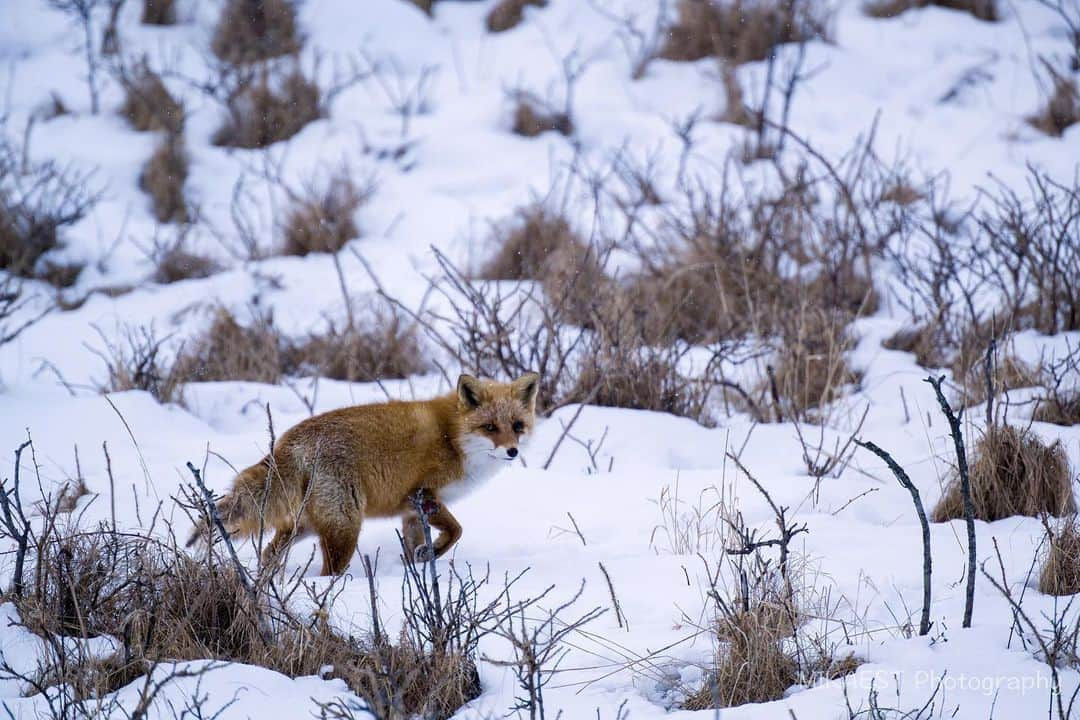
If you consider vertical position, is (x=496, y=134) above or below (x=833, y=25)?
below

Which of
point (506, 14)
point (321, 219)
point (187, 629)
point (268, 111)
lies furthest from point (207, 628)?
point (506, 14)

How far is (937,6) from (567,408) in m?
9.47

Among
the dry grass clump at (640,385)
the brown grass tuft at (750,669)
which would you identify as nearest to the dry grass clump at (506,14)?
the dry grass clump at (640,385)

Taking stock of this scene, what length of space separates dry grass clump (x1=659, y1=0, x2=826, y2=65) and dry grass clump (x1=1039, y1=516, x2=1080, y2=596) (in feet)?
30.5

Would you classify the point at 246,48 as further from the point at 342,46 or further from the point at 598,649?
the point at 598,649

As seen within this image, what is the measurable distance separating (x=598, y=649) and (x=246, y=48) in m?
10.7

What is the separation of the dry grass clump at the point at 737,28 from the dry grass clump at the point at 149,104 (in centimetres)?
619

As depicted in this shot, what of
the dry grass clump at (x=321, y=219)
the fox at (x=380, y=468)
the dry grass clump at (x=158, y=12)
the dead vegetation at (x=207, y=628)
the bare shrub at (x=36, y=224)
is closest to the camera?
the dead vegetation at (x=207, y=628)

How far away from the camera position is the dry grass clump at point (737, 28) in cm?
1162

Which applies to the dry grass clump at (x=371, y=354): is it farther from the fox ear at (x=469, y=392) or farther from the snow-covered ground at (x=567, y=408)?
the fox ear at (x=469, y=392)

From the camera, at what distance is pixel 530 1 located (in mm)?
13125

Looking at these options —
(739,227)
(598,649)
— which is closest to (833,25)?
(739,227)

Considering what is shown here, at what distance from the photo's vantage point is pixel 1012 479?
3924 mm

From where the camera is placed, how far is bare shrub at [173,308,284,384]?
6652 mm
